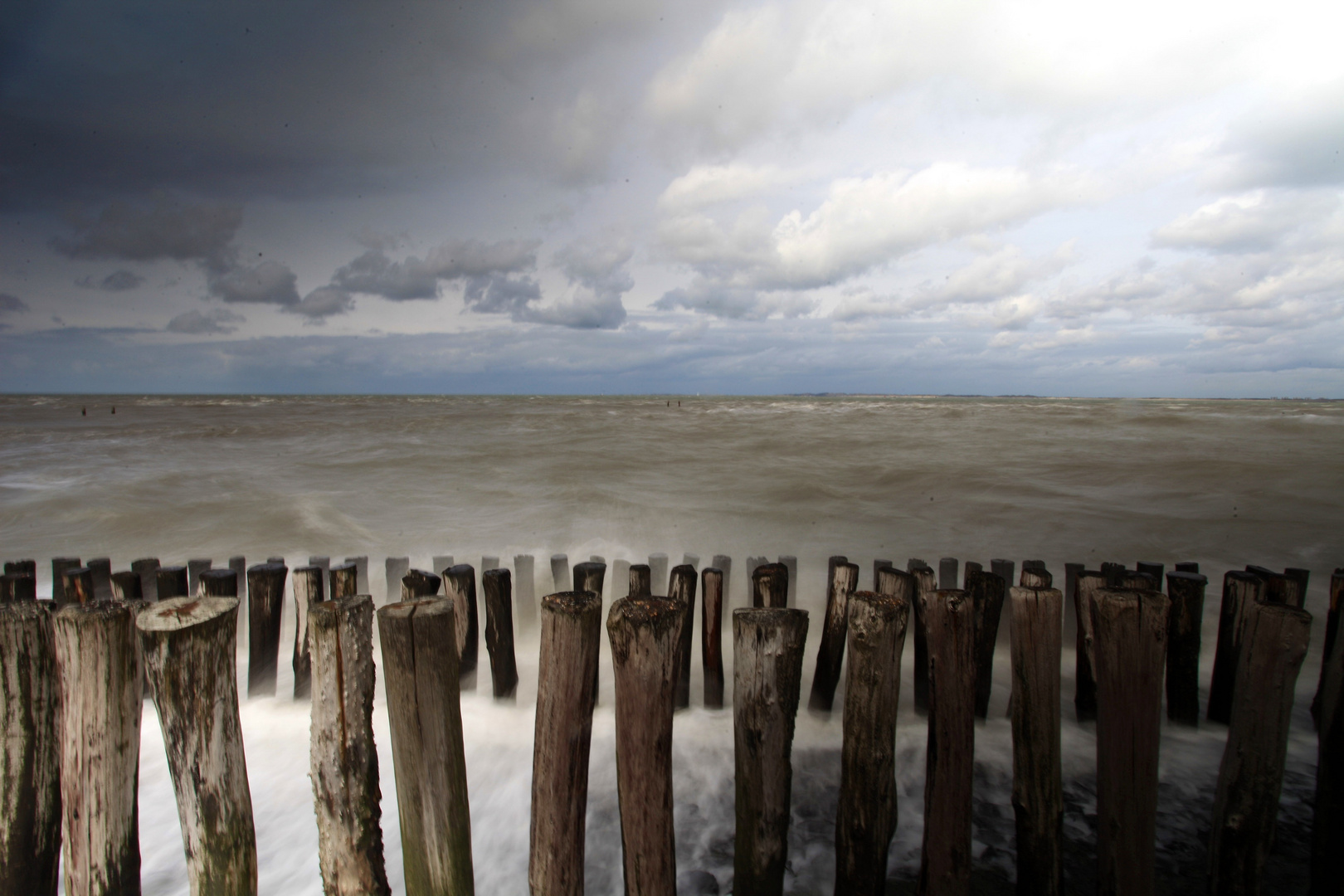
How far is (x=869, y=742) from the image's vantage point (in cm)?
174

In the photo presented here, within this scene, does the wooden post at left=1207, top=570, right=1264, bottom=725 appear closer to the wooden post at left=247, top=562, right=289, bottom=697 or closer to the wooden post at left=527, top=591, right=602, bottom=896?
the wooden post at left=527, top=591, right=602, bottom=896

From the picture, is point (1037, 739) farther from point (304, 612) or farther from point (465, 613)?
point (304, 612)

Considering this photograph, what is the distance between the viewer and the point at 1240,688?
1803 millimetres

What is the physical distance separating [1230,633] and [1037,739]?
1.70 metres

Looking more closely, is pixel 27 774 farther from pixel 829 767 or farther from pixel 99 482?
pixel 99 482

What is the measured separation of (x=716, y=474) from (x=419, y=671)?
1003 centimetres

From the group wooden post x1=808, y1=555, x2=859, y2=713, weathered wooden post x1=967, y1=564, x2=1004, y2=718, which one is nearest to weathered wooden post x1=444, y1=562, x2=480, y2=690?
wooden post x1=808, y1=555, x2=859, y2=713

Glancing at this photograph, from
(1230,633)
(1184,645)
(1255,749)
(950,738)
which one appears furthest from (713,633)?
(1230,633)

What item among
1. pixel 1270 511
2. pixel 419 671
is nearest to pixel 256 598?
pixel 419 671

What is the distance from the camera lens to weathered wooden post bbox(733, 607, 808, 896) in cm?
167

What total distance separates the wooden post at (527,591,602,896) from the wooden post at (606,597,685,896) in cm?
8

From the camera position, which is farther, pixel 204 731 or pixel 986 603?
pixel 986 603

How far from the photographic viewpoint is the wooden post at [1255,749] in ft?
5.59

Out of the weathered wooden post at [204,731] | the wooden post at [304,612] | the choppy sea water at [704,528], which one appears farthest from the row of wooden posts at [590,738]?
the wooden post at [304,612]
